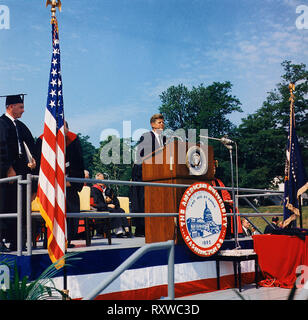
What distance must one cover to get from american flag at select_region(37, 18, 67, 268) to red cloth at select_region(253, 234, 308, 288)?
3923 millimetres

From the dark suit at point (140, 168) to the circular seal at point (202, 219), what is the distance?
131 cm

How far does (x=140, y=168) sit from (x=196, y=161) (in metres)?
2.13

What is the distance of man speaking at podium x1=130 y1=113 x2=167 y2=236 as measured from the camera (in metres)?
7.59

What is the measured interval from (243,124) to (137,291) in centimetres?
4916

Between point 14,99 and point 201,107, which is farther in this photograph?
point 201,107

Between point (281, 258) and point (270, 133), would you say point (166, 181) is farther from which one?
point (270, 133)

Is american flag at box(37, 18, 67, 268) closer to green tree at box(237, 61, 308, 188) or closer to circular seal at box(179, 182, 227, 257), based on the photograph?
circular seal at box(179, 182, 227, 257)

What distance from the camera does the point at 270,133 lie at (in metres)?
49.5

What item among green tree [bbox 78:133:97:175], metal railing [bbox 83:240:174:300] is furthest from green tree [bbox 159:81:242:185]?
metal railing [bbox 83:240:174:300]

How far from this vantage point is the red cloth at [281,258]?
7191mm

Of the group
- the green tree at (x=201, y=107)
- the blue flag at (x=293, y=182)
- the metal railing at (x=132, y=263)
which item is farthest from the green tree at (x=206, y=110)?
the metal railing at (x=132, y=263)

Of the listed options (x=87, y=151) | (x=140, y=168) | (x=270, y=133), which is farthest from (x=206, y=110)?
(x=140, y=168)

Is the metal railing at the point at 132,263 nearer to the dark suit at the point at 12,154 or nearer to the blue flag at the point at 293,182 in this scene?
the dark suit at the point at 12,154
